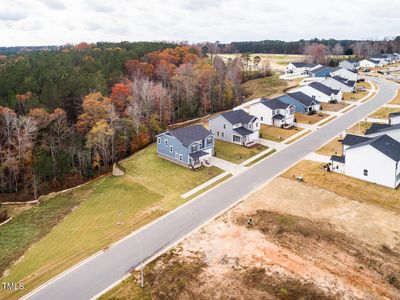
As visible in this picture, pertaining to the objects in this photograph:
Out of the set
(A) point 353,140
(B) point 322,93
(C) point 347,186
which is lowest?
(C) point 347,186

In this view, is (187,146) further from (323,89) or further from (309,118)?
(323,89)

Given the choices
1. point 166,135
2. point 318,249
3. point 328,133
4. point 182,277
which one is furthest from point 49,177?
point 328,133

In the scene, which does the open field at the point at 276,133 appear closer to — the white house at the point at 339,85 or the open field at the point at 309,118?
the open field at the point at 309,118

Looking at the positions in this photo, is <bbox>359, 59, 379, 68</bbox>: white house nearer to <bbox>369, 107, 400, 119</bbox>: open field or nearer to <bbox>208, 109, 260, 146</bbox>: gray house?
<bbox>369, 107, 400, 119</bbox>: open field

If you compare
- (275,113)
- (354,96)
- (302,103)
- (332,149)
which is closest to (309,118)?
(302,103)

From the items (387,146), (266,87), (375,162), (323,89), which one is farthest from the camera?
(266,87)

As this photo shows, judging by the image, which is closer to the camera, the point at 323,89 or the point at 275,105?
the point at 275,105

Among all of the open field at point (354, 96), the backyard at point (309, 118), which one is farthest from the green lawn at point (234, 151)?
the open field at point (354, 96)
